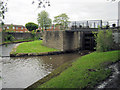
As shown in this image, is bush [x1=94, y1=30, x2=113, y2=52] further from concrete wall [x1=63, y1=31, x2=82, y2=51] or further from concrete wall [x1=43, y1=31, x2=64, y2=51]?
concrete wall [x1=43, y1=31, x2=64, y2=51]

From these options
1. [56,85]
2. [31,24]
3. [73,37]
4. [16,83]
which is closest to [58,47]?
[73,37]

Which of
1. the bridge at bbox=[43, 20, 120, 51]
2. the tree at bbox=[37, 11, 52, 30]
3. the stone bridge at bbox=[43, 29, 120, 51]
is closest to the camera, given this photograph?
the bridge at bbox=[43, 20, 120, 51]

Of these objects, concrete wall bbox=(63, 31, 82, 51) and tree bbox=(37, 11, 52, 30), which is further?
tree bbox=(37, 11, 52, 30)

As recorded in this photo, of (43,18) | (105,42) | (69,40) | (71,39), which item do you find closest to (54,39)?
(69,40)

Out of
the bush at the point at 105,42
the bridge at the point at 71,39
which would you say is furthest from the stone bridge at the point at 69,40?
the bush at the point at 105,42

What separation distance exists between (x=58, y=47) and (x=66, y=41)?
6.91 feet

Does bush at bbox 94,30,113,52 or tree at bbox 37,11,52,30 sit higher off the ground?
tree at bbox 37,11,52,30

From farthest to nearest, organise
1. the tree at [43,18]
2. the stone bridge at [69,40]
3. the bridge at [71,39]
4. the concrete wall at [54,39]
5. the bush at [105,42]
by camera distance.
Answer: the tree at [43,18]
the concrete wall at [54,39]
the stone bridge at [69,40]
the bridge at [71,39]
the bush at [105,42]

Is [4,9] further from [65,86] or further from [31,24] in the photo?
[31,24]

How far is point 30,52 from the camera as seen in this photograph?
24969 mm

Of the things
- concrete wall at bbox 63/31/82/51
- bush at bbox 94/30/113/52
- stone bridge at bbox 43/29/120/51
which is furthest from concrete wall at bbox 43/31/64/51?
bush at bbox 94/30/113/52

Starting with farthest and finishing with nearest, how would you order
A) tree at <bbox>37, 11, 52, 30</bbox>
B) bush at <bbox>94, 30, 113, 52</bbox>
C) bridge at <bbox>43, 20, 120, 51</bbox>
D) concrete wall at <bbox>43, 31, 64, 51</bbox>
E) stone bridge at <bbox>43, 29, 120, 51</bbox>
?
1. tree at <bbox>37, 11, 52, 30</bbox>
2. concrete wall at <bbox>43, 31, 64, 51</bbox>
3. stone bridge at <bbox>43, 29, 120, 51</bbox>
4. bridge at <bbox>43, 20, 120, 51</bbox>
5. bush at <bbox>94, 30, 113, 52</bbox>

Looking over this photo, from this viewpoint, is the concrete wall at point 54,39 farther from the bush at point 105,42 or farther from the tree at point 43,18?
the tree at point 43,18

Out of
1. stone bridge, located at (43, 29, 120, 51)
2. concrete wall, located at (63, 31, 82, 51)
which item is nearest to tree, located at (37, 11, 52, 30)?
stone bridge, located at (43, 29, 120, 51)
